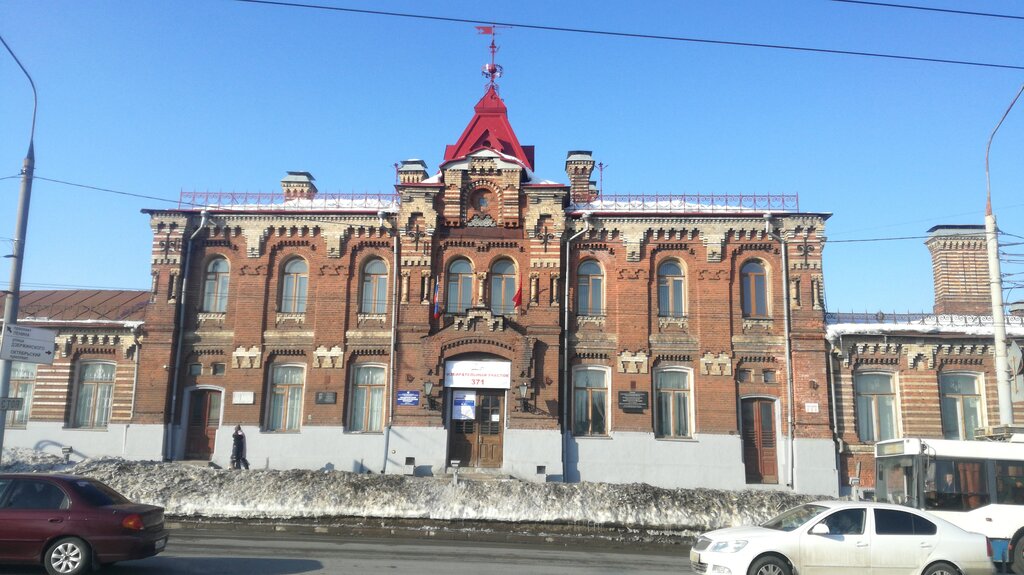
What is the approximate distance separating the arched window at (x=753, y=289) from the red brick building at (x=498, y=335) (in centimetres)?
7

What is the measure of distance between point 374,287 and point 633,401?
10.1 metres

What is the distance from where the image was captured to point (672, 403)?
26328mm

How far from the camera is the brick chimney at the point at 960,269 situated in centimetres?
2983

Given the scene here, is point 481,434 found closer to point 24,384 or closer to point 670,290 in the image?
point 670,290

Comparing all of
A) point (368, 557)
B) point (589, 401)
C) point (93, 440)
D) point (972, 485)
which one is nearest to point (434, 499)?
point (368, 557)

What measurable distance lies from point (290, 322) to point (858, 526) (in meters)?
20.4

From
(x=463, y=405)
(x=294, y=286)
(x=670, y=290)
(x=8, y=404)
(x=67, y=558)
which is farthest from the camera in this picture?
(x=294, y=286)

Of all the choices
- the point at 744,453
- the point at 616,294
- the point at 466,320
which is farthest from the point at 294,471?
the point at 744,453

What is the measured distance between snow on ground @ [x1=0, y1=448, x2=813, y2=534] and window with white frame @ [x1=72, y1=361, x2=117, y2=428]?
5.58m

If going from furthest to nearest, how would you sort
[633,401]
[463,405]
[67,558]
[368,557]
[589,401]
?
[589,401]
[463,405]
[633,401]
[368,557]
[67,558]

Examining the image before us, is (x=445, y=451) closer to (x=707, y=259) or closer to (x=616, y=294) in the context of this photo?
(x=616, y=294)

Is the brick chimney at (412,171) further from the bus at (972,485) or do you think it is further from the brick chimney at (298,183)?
the bus at (972,485)

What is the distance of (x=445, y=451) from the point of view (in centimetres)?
2545

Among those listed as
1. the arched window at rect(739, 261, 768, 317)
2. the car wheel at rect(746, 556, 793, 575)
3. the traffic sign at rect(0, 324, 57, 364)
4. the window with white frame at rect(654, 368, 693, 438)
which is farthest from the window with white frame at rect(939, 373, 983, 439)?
the traffic sign at rect(0, 324, 57, 364)
